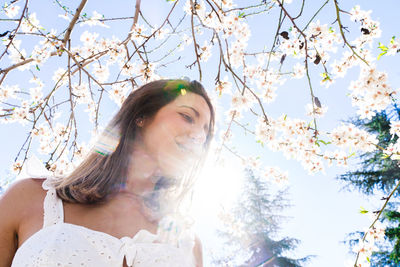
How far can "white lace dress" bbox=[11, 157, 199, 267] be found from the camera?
3.27 ft

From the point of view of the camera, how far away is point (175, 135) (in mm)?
1485

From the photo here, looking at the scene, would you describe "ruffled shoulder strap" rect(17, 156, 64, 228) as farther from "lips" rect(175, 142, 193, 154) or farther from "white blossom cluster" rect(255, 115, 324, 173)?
"white blossom cluster" rect(255, 115, 324, 173)

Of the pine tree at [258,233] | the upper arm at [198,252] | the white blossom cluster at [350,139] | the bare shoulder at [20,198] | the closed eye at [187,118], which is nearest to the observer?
the bare shoulder at [20,198]

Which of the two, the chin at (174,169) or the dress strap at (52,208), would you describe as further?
the chin at (174,169)

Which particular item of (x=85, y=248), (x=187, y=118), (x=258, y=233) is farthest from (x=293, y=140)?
(x=258, y=233)

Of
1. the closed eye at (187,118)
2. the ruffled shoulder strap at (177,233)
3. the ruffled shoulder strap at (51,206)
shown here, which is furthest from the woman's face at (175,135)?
the ruffled shoulder strap at (51,206)

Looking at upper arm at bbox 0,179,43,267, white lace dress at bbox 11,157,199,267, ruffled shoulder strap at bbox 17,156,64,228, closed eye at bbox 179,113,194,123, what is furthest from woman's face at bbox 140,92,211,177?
upper arm at bbox 0,179,43,267

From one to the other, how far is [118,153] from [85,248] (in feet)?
1.89

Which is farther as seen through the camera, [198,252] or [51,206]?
[198,252]

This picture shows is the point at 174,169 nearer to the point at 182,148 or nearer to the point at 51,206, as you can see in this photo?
the point at 182,148

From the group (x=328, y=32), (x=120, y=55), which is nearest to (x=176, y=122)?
(x=328, y=32)

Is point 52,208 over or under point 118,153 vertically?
under

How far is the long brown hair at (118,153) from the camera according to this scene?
130 centimetres

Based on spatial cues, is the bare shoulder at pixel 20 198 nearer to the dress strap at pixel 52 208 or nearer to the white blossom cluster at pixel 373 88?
the dress strap at pixel 52 208
